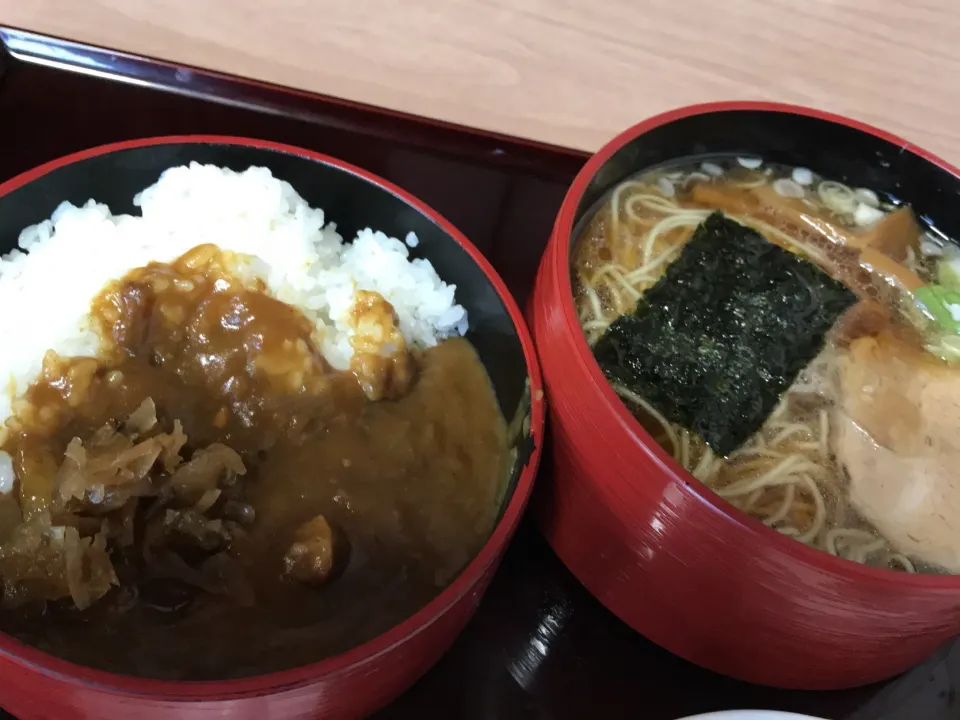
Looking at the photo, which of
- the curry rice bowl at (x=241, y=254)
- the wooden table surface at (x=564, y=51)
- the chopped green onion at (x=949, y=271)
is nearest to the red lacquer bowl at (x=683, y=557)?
the chopped green onion at (x=949, y=271)

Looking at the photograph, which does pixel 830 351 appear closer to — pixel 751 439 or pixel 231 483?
pixel 751 439

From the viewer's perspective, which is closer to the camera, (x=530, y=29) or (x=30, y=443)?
(x=30, y=443)

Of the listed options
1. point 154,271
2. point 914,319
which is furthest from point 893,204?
point 154,271

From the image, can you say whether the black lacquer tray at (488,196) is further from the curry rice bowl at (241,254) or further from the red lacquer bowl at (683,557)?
the curry rice bowl at (241,254)

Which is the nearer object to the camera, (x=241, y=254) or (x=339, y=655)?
(x=339, y=655)

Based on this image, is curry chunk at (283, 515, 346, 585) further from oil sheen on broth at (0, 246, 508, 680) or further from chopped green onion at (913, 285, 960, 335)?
chopped green onion at (913, 285, 960, 335)

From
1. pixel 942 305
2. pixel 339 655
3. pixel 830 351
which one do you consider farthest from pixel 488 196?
pixel 339 655

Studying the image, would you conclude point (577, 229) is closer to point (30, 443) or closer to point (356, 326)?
point (356, 326)
